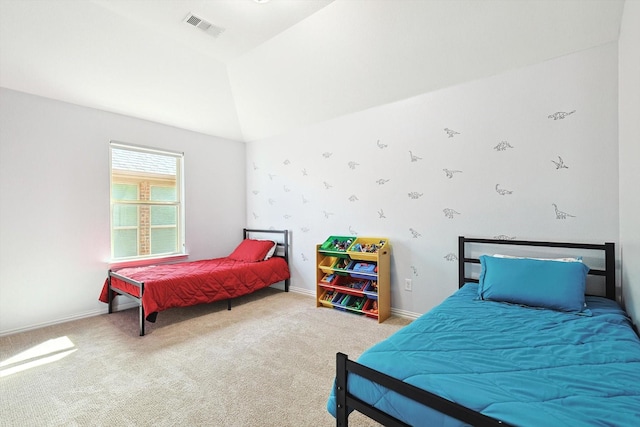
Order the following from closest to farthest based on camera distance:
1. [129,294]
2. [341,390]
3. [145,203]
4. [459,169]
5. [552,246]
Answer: [341,390] → [552,246] → [459,169] → [129,294] → [145,203]

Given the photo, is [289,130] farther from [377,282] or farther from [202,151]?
[377,282]

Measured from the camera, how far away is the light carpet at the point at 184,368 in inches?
66.9

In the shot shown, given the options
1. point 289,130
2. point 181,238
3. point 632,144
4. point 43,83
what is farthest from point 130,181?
point 632,144

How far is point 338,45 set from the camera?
2.91 m

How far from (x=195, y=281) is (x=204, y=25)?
8.43 ft

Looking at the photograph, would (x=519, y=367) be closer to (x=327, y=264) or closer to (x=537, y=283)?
(x=537, y=283)

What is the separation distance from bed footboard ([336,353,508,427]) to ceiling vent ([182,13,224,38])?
3022 mm

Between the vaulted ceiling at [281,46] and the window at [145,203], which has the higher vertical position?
the vaulted ceiling at [281,46]

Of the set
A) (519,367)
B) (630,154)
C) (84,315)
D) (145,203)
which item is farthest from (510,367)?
(145,203)

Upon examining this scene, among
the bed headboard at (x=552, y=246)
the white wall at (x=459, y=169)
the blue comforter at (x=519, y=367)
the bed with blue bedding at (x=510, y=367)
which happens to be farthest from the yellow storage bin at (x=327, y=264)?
the blue comforter at (x=519, y=367)

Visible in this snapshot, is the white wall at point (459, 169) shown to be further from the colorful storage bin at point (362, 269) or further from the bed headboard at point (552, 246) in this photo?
the colorful storage bin at point (362, 269)

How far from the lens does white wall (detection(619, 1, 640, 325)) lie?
1650mm

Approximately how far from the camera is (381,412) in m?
1.19

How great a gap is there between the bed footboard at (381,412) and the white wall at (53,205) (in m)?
3.41
